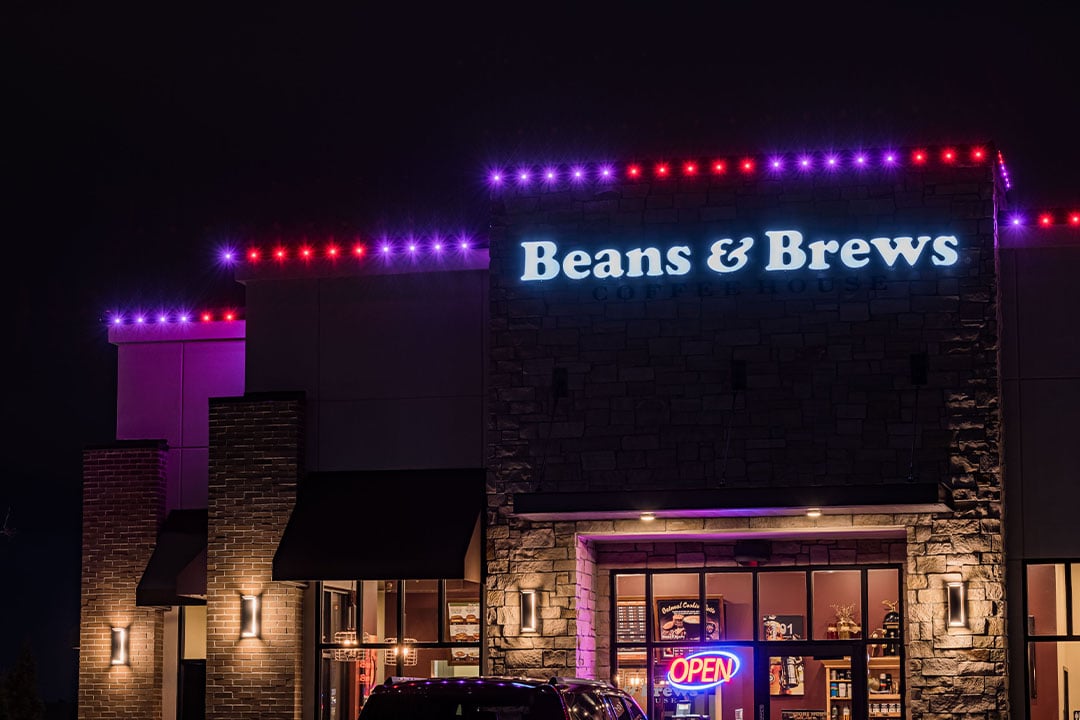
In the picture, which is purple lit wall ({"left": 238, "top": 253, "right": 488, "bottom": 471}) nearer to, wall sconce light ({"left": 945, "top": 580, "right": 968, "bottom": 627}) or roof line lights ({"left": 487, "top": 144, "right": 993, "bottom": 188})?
roof line lights ({"left": 487, "top": 144, "right": 993, "bottom": 188})

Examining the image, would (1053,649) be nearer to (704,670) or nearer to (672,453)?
(704,670)

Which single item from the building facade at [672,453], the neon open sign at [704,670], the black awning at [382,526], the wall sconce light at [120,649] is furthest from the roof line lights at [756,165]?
the wall sconce light at [120,649]

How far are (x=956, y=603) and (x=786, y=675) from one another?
2.60 meters

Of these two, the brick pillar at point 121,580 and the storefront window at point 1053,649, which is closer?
the storefront window at point 1053,649

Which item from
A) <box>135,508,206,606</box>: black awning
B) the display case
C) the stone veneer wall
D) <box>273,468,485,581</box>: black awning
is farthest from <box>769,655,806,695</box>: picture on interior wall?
<box>135,508,206,606</box>: black awning

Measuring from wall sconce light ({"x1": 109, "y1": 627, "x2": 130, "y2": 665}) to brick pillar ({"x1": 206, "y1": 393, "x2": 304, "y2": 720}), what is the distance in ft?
6.94

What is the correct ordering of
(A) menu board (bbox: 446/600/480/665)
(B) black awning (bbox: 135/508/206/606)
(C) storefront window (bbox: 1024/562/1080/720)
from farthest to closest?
1. (B) black awning (bbox: 135/508/206/606)
2. (A) menu board (bbox: 446/600/480/665)
3. (C) storefront window (bbox: 1024/562/1080/720)

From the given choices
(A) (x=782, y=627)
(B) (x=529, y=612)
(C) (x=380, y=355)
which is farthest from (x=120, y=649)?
(A) (x=782, y=627)

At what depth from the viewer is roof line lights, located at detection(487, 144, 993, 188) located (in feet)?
67.6

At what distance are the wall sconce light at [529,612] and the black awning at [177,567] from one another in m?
4.63

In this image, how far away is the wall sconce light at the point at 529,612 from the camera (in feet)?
68.4

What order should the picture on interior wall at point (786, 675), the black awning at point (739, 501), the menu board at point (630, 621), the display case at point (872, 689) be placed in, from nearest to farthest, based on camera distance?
the black awning at point (739, 501) → the display case at point (872, 689) → the picture on interior wall at point (786, 675) → the menu board at point (630, 621)

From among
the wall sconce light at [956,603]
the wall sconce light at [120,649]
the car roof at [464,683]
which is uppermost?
the wall sconce light at [956,603]

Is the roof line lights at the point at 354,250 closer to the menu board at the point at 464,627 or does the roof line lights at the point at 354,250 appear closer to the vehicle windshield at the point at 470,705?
the menu board at the point at 464,627
